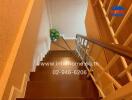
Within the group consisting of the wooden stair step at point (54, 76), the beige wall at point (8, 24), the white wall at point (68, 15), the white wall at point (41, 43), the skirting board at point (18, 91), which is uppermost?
the white wall at point (68, 15)

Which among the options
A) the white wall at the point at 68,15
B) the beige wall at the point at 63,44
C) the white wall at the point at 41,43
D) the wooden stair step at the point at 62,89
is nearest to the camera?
the wooden stair step at the point at 62,89

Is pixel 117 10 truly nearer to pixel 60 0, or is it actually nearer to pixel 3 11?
pixel 3 11

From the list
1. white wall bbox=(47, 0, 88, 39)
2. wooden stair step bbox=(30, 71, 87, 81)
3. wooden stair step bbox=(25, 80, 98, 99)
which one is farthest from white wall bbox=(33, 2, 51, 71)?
wooden stair step bbox=(25, 80, 98, 99)

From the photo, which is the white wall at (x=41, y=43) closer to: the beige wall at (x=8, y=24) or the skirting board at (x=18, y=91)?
the skirting board at (x=18, y=91)

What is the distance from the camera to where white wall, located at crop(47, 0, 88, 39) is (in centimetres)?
580

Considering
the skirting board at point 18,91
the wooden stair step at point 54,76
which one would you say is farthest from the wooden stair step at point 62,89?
the wooden stair step at point 54,76

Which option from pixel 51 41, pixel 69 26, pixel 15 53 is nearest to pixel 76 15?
pixel 69 26

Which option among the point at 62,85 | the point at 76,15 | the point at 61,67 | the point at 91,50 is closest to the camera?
the point at 62,85

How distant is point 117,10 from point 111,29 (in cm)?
23

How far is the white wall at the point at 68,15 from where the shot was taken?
580 cm

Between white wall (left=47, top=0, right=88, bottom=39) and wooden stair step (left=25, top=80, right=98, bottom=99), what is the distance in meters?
3.64

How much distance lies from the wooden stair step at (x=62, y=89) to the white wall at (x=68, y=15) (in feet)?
12.0

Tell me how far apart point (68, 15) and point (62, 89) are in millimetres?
4042

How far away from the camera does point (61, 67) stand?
381 cm
